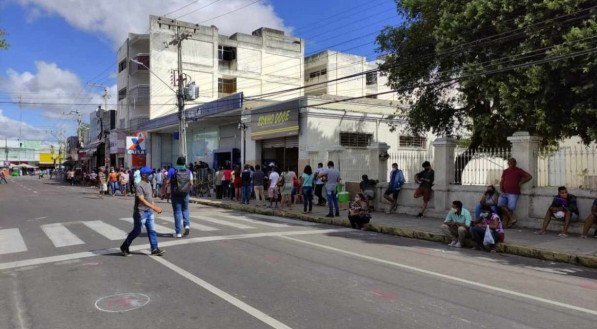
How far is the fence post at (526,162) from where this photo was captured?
13023 millimetres

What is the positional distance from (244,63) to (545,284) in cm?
4174

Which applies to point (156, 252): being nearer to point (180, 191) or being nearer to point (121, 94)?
point (180, 191)

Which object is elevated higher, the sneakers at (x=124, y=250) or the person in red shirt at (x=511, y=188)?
the person in red shirt at (x=511, y=188)

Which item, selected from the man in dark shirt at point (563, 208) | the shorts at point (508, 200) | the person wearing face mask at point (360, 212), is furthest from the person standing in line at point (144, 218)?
the man in dark shirt at point (563, 208)

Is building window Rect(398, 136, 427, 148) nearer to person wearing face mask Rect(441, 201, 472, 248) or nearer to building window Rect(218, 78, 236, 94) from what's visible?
person wearing face mask Rect(441, 201, 472, 248)

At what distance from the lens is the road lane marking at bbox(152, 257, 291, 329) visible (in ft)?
17.0

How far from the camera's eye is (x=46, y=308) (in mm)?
5781

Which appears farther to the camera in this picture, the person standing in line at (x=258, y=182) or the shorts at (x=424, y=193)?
the person standing in line at (x=258, y=182)

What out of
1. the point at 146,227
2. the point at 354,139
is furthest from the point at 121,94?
the point at 146,227

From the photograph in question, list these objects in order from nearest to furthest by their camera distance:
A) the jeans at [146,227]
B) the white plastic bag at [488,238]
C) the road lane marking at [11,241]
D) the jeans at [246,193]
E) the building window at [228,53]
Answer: the jeans at [146,227]
the road lane marking at [11,241]
the white plastic bag at [488,238]
the jeans at [246,193]
the building window at [228,53]

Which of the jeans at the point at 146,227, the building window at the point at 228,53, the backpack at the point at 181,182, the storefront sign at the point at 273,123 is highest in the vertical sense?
the building window at the point at 228,53

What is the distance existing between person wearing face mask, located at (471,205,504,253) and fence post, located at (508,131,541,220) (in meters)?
2.89

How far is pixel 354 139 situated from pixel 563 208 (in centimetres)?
1403

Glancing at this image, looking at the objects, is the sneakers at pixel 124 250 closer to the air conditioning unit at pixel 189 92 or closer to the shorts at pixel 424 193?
the shorts at pixel 424 193
